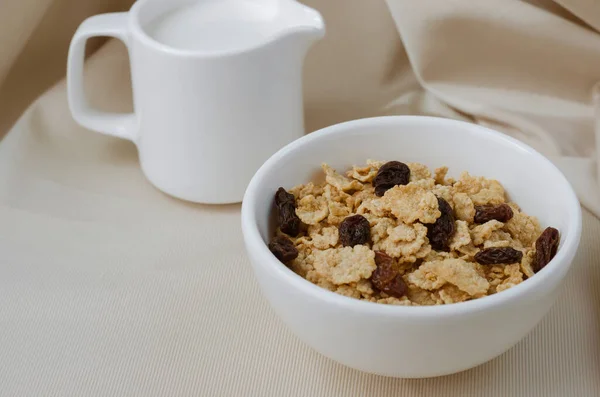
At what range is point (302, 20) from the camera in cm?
96

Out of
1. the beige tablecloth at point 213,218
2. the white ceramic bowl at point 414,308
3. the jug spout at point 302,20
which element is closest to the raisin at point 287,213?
the white ceramic bowl at point 414,308

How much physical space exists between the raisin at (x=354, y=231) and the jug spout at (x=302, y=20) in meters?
0.27

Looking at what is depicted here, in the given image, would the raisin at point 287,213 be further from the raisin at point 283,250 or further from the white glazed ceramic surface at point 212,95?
the white glazed ceramic surface at point 212,95

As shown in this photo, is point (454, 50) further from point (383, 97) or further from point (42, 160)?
point (42, 160)

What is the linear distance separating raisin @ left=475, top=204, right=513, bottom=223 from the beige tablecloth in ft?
0.44

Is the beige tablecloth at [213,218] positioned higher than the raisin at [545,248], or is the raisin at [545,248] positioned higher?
the raisin at [545,248]

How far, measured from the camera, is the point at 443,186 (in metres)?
0.80

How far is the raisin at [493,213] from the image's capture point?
762mm

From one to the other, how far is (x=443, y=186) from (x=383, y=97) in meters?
0.41

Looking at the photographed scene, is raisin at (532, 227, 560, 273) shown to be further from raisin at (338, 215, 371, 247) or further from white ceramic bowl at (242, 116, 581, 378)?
raisin at (338, 215, 371, 247)

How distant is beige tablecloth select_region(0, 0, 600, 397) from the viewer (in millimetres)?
789

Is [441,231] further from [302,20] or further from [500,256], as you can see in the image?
[302,20]

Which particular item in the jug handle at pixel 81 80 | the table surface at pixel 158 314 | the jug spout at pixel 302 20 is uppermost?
the jug spout at pixel 302 20

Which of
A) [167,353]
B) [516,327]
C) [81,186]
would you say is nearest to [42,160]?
[81,186]
